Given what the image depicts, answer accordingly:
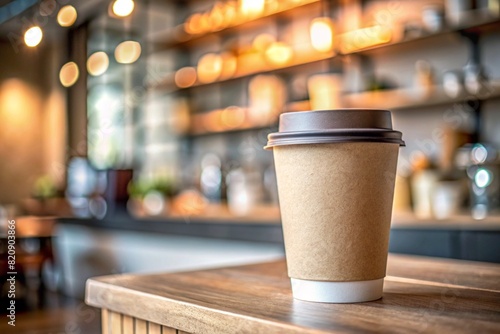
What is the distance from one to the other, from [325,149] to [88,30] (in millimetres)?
2778

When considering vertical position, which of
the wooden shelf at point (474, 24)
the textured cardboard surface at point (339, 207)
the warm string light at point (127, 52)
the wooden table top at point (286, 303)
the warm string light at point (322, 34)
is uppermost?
the warm string light at point (127, 52)

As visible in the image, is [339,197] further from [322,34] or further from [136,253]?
[322,34]

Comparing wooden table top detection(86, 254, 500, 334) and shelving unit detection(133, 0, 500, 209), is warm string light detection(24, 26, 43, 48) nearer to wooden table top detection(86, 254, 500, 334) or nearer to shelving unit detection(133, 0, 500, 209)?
wooden table top detection(86, 254, 500, 334)

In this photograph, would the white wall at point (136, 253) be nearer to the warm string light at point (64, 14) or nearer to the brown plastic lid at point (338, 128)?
the warm string light at point (64, 14)

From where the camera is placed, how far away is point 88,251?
4105mm

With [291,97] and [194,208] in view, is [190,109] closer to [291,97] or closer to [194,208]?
[291,97]

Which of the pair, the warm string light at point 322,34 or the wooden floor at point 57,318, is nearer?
the wooden floor at point 57,318

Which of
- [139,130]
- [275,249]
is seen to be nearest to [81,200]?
[139,130]

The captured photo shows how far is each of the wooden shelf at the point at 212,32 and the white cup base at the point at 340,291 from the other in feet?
12.0

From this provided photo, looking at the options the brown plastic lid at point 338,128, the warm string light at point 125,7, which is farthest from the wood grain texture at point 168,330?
the warm string light at point 125,7

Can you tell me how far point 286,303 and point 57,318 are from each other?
9.28 ft

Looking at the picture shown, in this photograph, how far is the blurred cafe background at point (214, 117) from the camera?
2113 mm

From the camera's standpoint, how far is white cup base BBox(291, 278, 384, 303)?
0.73 m

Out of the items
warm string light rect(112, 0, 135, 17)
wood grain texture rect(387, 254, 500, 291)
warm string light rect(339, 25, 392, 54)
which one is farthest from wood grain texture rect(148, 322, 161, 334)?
warm string light rect(339, 25, 392, 54)
